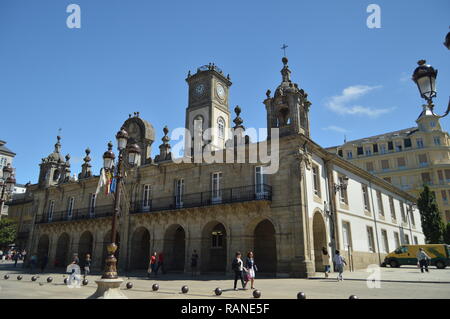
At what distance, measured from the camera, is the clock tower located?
32688mm

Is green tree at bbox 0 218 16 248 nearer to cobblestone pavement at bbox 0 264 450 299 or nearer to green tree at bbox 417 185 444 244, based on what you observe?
cobblestone pavement at bbox 0 264 450 299

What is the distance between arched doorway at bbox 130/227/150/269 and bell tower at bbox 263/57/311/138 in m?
13.2

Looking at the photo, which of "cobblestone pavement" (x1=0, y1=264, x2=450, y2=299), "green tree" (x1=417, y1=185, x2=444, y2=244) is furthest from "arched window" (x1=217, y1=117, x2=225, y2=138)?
"green tree" (x1=417, y1=185, x2=444, y2=244)

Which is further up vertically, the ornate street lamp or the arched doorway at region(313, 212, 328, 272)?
the ornate street lamp

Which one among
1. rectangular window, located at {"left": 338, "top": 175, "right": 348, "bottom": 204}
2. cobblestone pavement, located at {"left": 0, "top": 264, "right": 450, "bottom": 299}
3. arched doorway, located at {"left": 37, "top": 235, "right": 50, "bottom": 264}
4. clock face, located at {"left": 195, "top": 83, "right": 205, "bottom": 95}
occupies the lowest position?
cobblestone pavement, located at {"left": 0, "top": 264, "right": 450, "bottom": 299}

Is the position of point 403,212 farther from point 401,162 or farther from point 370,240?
point 401,162

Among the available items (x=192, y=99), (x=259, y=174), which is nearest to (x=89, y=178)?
(x=192, y=99)

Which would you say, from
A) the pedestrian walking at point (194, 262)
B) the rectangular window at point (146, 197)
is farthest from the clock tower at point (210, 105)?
the pedestrian walking at point (194, 262)

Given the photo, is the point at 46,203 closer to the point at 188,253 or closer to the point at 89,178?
the point at 89,178

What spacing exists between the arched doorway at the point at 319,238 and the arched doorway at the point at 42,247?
27.3m

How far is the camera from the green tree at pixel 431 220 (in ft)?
109

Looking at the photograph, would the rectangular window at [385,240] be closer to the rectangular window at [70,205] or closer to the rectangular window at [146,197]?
the rectangular window at [146,197]
